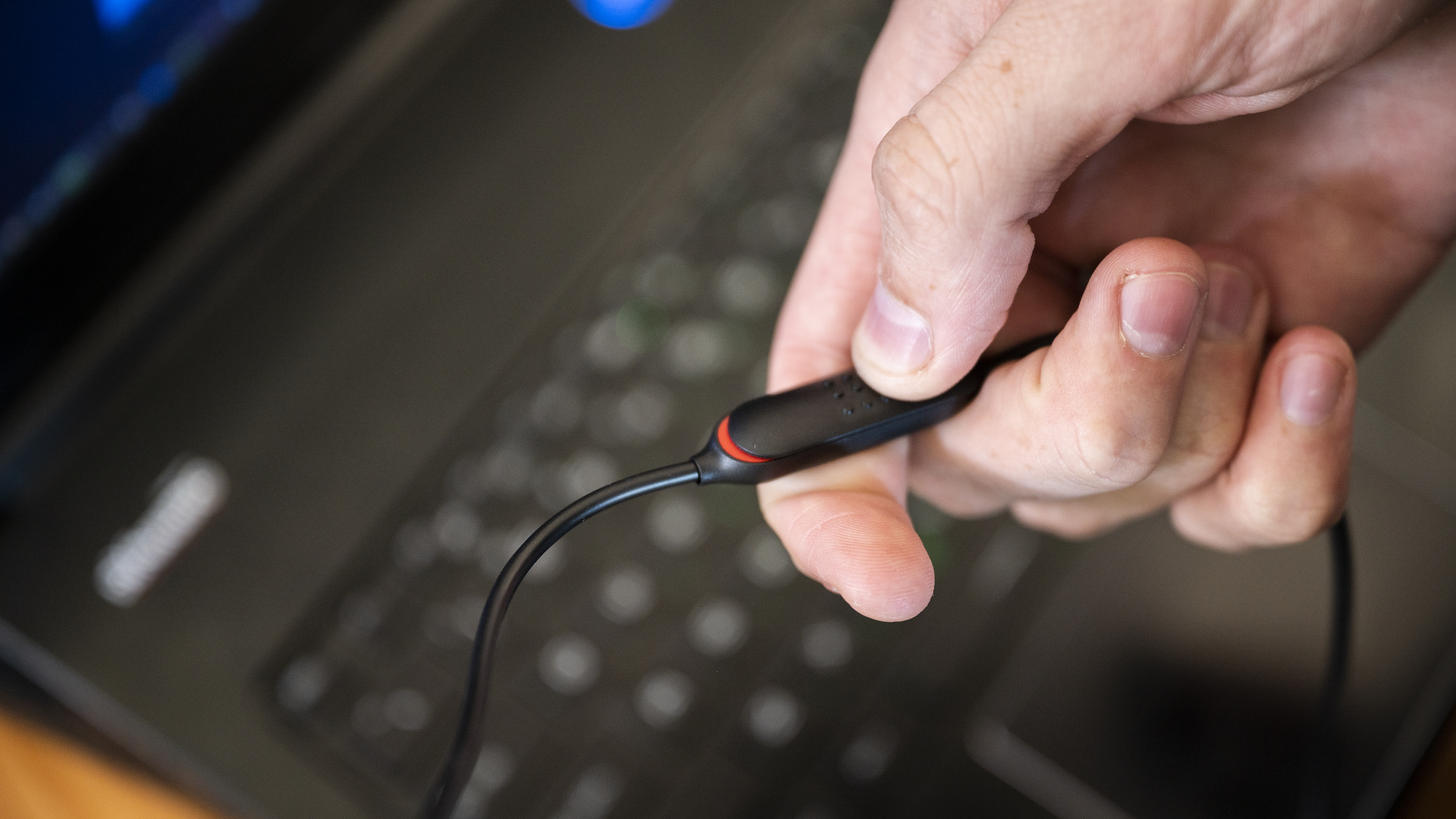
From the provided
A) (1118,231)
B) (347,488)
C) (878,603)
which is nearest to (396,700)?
(347,488)

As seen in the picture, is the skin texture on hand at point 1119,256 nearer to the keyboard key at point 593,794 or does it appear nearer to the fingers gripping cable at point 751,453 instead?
the fingers gripping cable at point 751,453

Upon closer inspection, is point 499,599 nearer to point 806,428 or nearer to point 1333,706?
point 806,428

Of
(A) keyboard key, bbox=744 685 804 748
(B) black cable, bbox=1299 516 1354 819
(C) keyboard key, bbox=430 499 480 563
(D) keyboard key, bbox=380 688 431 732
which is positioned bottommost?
(B) black cable, bbox=1299 516 1354 819

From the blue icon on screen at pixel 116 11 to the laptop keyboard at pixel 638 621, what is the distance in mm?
185

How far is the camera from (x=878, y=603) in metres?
0.29

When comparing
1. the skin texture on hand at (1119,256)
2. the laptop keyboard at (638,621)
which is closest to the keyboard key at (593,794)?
the laptop keyboard at (638,621)

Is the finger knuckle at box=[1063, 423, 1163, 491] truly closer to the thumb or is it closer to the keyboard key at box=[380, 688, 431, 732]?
the thumb

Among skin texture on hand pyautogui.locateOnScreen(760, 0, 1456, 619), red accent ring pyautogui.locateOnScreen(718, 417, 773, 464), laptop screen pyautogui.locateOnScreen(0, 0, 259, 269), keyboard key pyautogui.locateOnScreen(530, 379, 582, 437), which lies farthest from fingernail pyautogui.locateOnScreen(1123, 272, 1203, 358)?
laptop screen pyautogui.locateOnScreen(0, 0, 259, 269)

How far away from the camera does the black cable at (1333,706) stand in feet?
1.21

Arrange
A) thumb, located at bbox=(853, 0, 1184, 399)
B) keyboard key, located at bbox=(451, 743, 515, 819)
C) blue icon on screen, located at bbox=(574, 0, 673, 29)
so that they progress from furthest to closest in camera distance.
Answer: blue icon on screen, located at bbox=(574, 0, 673, 29) < keyboard key, located at bbox=(451, 743, 515, 819) < thumb, located at bbox=(853, 0, 1184, 399)

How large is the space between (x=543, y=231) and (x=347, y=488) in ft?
0.45

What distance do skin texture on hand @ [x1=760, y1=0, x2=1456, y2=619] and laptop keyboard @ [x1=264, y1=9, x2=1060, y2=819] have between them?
5cm

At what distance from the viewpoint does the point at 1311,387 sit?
0.33 metres

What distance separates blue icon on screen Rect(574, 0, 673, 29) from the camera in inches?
18.3
